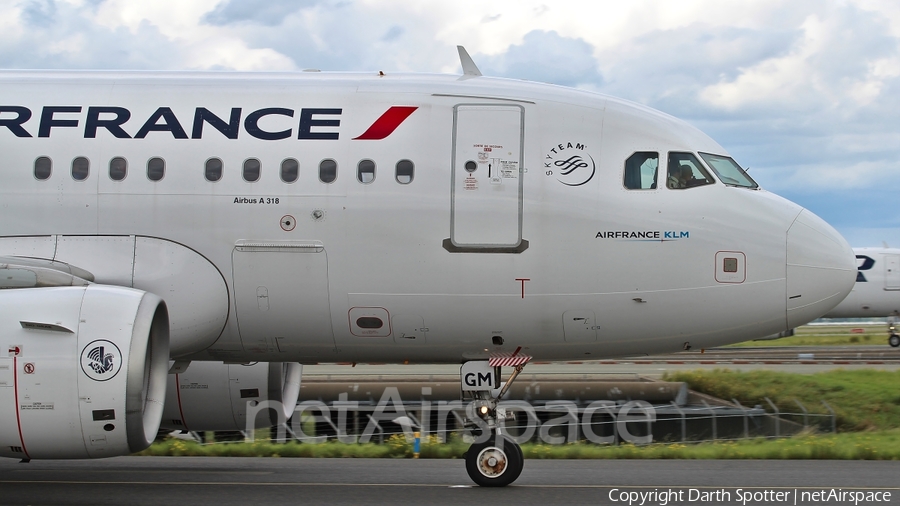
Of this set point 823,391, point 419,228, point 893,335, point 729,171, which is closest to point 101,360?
point 419,228

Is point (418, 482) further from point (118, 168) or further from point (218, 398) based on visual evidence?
point (118, 168)

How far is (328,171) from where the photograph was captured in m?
10.8

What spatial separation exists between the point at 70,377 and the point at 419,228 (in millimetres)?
3772

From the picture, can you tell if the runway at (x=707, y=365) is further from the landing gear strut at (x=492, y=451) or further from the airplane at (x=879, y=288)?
the landing gear strut at (x=492, y=451)

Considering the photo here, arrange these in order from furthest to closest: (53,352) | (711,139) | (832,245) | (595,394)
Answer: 1. (595,394)
2. (711,139)
3. (832,245)
4. (53,352)

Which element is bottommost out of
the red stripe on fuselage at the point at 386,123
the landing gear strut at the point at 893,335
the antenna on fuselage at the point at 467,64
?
the landing gear strut at the point at 893,335

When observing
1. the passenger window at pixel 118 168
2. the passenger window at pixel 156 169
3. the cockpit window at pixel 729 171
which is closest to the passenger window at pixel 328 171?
the passenger window at pixel 156 169

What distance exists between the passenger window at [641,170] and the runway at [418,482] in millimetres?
3323

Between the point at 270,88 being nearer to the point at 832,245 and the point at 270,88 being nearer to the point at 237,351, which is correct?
the point at 237,351

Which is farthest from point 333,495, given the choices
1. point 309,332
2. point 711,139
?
point 711,139

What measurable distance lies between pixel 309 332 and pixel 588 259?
315cm

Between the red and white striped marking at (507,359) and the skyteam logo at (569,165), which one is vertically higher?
the skyteam logo at (569,165)

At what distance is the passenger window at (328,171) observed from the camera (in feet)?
35.4

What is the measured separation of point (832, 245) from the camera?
10.6 m
